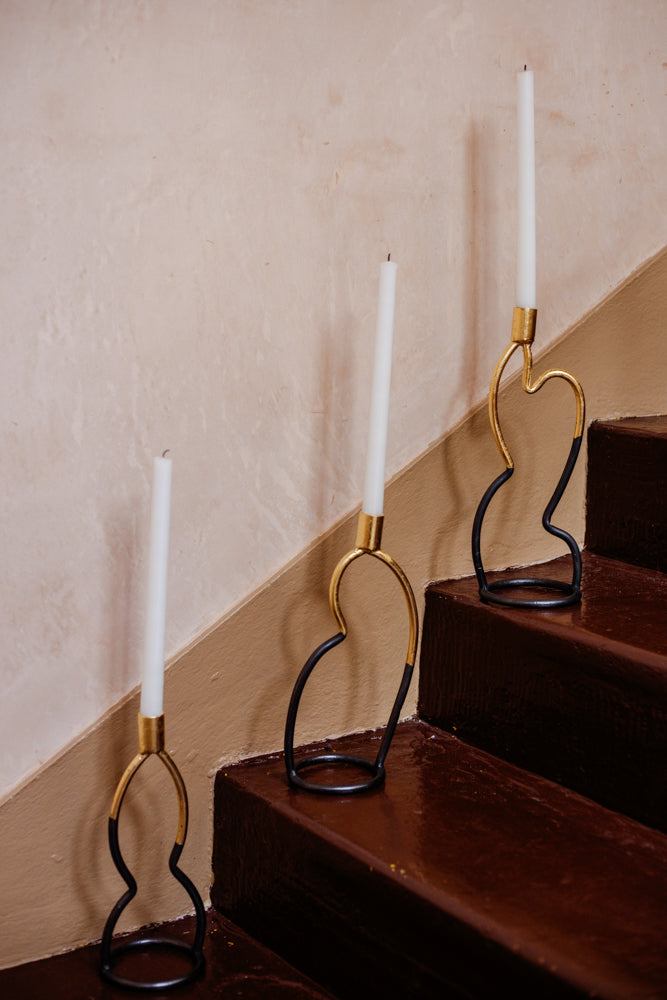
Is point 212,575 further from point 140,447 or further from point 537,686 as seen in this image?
point 537,686

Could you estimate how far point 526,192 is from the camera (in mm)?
952

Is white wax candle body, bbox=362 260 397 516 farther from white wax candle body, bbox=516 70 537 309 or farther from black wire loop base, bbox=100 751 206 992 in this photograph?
black wire loop base, bbox=100 751 206 992

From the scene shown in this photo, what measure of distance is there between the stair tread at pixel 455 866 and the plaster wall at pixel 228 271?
110 mm

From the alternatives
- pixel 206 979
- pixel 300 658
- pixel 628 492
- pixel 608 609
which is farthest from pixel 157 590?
pixel 628 492

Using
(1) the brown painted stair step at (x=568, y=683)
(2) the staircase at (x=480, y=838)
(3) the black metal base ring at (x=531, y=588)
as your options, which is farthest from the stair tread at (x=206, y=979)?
(3) the black metal base ring at (x=531, y=588)

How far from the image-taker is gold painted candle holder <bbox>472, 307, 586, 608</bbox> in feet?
3.21

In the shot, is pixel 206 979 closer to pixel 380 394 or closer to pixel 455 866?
pixel 455 866

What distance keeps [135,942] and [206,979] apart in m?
0.08

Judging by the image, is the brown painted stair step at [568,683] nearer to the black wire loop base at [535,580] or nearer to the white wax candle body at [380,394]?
the black wire loop base at [535,580]

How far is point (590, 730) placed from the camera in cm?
90

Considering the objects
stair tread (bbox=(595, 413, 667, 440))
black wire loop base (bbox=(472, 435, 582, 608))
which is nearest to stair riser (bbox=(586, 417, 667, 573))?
stair tread (bbox=(595, 413, 667, 440))

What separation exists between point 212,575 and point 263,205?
351 millimetres

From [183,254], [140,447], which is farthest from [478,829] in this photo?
[183,254]

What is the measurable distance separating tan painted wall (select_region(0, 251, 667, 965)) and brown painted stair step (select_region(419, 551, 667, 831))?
0.19ft
